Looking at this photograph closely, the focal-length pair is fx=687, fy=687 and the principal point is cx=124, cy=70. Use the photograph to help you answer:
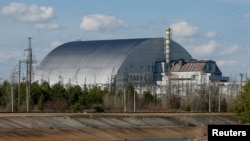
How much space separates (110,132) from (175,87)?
2588 inches

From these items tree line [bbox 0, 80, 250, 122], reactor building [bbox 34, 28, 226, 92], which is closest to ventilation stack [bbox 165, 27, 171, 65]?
reactor building [bbox 34, 28, 226, 92]

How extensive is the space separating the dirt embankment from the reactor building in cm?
5505

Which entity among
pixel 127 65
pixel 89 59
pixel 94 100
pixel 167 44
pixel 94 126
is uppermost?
pixel 167 44

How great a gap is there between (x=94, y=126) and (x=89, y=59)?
2932 inches

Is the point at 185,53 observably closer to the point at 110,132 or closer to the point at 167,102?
the point at 167,102

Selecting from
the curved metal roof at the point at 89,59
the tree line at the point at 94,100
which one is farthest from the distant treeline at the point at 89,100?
the curved metal roof at the point at 89,59

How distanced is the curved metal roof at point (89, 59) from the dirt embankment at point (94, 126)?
5672 cm

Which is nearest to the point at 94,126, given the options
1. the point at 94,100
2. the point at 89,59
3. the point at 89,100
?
the point at 89,100

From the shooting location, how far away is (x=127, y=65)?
454 ft

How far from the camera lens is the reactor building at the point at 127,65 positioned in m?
138

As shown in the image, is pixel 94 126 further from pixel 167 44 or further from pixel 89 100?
pixel 167 44

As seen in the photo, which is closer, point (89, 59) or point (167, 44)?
point (167, 44)

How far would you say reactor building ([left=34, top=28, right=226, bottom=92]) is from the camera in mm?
137500

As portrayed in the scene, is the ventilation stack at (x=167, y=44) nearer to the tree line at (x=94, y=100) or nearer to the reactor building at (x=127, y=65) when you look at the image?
the reactor building at (x=127, y=65)
